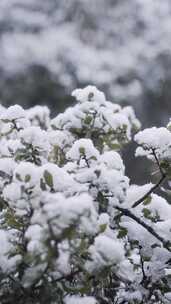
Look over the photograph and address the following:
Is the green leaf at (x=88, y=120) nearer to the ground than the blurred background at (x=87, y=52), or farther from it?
nearer to the ground

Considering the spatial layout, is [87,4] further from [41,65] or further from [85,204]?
[85,204]

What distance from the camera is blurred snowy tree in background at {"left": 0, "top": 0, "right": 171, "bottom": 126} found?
9.40m

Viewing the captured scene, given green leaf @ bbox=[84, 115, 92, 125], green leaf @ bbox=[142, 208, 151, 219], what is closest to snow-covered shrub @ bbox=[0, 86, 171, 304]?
green leaf @ bbox=[142, 208, 151, 219]

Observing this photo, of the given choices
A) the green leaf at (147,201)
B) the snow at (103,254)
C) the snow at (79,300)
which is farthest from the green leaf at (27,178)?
the green leaf at (147,201)

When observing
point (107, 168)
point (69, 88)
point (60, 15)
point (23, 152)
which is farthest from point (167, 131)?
point (60, 15)

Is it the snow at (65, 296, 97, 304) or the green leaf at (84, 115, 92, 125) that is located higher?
the green leaf at (84, 115, 92, 125)

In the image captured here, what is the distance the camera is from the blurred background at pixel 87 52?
9367mm

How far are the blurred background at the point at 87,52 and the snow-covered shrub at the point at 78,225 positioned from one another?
692 centimetres

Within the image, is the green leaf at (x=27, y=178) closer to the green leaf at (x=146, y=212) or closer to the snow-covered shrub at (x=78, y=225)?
the snow-covered shrub at (x=78, y=225)

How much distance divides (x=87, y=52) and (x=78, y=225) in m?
8.75

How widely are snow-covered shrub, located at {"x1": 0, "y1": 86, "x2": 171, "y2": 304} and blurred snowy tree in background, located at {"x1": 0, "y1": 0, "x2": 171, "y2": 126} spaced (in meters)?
6.99

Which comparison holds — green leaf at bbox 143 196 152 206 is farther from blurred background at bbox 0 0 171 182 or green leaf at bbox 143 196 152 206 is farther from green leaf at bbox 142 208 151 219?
blurred background at bbox 0 0 171 182

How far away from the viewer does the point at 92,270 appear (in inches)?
58.8

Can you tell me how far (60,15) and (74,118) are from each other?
831 cm
